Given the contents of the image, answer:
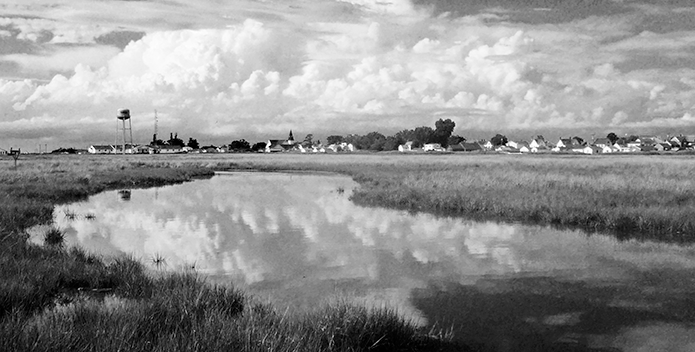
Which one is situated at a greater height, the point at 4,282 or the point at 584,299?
the point at 4,282

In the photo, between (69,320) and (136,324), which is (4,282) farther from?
(136,324)

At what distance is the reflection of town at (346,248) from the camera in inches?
504

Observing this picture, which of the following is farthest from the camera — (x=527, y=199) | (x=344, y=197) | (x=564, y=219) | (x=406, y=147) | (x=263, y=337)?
(x=406, y=147)

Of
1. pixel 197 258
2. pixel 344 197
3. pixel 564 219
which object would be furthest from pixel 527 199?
pixel 197 258

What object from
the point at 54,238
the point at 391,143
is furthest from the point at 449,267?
the point at 391,143

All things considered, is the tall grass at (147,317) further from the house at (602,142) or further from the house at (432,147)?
the house at (602,142)

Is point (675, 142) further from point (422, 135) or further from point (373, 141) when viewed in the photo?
point (373, 141)

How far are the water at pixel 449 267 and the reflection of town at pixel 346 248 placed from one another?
0.15ft

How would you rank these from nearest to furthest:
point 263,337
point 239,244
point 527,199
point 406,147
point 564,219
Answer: point 263,337 → point 239,244 → point 564,219 → point 527,199 → point 406,147

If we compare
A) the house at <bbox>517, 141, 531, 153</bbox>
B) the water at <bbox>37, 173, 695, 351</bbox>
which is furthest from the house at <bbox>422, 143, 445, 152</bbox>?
the water at <bbox>37, 173, 695, 351</bbox>

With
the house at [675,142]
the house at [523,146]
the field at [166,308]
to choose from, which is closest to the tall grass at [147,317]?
the field at [166,308]

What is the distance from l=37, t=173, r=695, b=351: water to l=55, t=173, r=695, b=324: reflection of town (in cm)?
4

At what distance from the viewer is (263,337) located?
6.85 m

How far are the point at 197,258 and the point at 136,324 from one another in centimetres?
773
